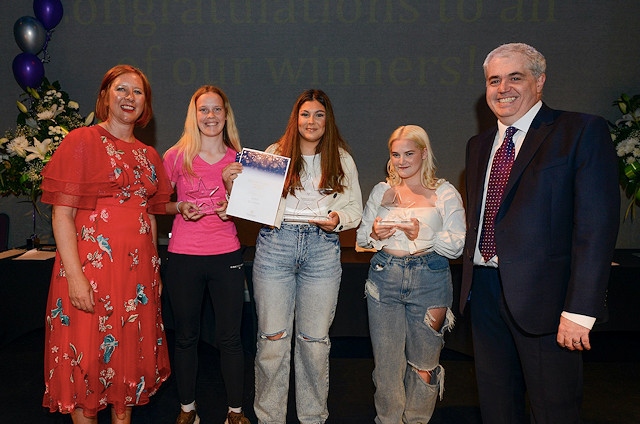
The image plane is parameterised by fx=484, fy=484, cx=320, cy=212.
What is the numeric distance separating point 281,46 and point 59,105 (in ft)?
6.60

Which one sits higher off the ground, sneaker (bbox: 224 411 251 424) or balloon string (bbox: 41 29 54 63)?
balloon string (bbox: 41 29 54 63)

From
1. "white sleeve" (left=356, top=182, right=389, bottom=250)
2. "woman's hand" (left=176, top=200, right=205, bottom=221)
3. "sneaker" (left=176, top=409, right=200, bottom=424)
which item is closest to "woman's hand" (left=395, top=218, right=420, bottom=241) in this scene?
"white sleeve" (left=356, top=182, right=389, bottom=250)

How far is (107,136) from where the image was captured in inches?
91.1

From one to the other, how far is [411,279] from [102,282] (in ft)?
4.87

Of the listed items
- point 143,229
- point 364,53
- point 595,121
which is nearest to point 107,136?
point 143,229

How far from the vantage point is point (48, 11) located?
14.2ft

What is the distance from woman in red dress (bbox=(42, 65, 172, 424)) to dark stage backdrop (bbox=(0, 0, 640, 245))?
2221 mm

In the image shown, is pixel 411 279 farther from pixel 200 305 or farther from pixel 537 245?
A: pixel 200 305

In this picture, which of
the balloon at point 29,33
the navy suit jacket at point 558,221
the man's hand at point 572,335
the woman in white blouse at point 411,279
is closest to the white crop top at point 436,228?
the woman in white blouse at point 411,279

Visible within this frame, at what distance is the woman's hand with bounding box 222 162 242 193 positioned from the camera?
2.50 meters

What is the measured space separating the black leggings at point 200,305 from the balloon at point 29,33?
9.92 feet

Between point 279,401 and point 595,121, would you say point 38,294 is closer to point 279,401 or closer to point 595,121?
point 279,401

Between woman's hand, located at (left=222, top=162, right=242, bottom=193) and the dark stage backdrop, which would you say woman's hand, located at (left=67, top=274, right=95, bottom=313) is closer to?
woman's hand, located at (left=222, top=162, right=242, bottom=193)

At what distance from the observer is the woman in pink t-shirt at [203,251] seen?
259 centimetres
